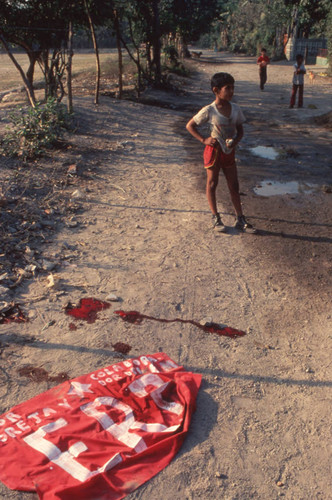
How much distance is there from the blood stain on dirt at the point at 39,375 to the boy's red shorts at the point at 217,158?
2.81 m

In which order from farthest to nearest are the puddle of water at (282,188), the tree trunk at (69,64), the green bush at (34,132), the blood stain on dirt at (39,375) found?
the tree trunk at (69,64) → the green bush at (34,132) → the puddle of water at (282,188) → the blood stain on dirt at (39,375)

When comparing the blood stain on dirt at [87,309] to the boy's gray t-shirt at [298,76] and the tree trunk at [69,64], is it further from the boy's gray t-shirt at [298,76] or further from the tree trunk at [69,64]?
the boy's gray t-shirt at [298,76]

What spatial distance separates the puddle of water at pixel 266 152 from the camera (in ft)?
26.6

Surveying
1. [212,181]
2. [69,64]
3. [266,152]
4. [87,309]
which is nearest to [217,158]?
[212,181]

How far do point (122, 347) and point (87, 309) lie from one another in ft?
1.85

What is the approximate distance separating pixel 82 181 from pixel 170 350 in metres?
3.98

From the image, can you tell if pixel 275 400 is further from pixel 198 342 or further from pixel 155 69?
pixel 155 69

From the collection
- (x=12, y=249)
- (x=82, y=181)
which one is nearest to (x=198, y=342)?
(x=12, y=249)

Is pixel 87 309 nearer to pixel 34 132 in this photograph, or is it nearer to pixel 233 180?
pixel 233 180

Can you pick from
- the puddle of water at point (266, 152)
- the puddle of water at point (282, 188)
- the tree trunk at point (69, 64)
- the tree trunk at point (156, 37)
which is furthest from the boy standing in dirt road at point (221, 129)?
the tree trunk at point (156, 37)

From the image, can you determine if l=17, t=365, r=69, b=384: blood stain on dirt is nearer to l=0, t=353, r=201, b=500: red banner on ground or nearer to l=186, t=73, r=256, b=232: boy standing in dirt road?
l=0, t=353, r=201, b=500: red banner on ground

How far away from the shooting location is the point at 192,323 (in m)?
3.52

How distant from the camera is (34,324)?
344cm

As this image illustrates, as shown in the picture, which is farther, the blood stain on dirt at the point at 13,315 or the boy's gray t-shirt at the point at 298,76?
the boy's gray t-shirt at the point at 298,76
